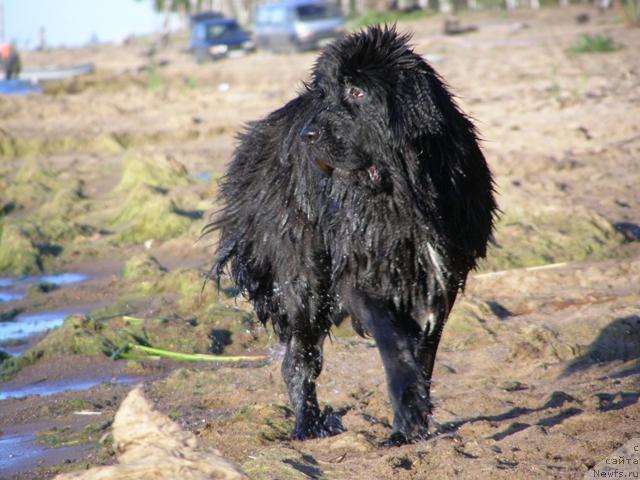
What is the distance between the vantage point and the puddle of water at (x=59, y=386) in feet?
24.3

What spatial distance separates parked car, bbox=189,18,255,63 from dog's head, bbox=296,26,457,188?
128ft

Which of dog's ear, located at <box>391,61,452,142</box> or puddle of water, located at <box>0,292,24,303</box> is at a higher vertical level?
dog's ear, located at <box>391,61,452,142</box>

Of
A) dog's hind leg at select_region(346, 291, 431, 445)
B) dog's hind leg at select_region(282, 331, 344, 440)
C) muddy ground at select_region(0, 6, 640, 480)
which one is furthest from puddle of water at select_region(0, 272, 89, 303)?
dog's hind leg at select_region(346, 291, 431, 445)

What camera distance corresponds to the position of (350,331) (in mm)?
8141

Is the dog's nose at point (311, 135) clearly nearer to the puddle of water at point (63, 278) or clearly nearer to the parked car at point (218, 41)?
the puddle of water at point (63, 278)

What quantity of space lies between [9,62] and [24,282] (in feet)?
110

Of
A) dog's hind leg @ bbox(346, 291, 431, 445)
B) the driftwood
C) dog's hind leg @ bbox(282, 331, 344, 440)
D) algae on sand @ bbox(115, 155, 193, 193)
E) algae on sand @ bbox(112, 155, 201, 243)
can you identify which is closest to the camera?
the driftwood

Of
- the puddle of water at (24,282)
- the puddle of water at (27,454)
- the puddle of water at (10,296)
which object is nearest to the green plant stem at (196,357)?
the puddle of water at (27,454)

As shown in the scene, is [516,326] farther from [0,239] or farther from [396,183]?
[0,239]

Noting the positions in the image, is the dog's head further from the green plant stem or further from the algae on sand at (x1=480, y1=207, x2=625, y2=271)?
the algae on sand at (x1=480, y1=207, x2=625, y2=271)

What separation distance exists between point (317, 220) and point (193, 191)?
28.2ft

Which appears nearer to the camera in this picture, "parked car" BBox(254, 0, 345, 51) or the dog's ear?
the dog's ear

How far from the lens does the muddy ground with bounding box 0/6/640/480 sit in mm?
5047

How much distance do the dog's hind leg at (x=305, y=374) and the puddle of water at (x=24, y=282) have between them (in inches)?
204
